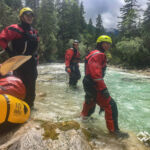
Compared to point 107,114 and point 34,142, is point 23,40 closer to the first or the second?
point 34,142

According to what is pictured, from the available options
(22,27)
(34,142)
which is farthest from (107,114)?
(22,27)

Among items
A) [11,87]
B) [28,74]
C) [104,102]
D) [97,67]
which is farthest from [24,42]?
[104,102]

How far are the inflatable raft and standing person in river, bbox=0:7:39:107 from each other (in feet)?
4.20

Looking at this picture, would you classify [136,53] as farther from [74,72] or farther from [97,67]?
[97,67]

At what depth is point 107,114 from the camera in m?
3.42

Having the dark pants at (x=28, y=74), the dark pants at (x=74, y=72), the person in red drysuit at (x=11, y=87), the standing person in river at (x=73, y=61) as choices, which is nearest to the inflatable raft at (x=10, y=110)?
the person in red drysuit at (x=11, y=87)

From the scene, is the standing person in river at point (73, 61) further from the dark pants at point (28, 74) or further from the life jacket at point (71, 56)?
the dark pants at point (28, 74)

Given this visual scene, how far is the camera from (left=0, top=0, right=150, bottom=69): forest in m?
22.6

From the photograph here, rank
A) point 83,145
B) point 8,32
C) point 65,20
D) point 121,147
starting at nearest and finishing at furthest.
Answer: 1. point 83,145
2. point 121,147
3. point 8,32
4. point 65,20

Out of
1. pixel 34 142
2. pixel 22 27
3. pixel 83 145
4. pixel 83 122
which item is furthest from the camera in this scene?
pixel 83 122

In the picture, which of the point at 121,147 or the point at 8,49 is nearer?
the point at 121,147

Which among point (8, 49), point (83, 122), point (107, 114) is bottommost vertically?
point (83, 122)

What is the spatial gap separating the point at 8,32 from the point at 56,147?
253 centimetres

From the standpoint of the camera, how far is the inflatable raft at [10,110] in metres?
2.23
